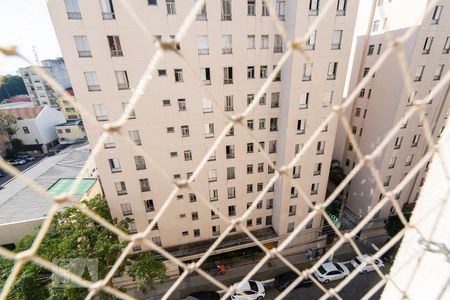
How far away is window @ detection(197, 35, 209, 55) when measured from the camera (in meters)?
4.41

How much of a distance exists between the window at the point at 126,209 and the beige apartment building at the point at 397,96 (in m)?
6.74

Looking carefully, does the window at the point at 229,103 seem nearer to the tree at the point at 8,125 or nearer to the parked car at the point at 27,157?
the parked car at the point at 27,157

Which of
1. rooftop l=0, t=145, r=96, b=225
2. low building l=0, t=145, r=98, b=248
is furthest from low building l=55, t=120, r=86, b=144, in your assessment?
low building l=0, t=145, r=98, b=248

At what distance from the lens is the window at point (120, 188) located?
5.02m

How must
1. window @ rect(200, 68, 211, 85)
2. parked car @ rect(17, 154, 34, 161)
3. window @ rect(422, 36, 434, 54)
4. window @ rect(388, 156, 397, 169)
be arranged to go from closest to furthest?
window @ rect(200, 68, 211, 85), window @ rect(422, 36, 434, 54), window @ rect(388, 156, 397, 169), parked car @ rect(17, 154, 34, 161)

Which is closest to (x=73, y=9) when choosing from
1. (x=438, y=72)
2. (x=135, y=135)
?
(x=135, y=135)

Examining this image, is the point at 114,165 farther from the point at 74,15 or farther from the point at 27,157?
the point at 27,157

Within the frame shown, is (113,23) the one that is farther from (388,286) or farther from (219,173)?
(388,286)

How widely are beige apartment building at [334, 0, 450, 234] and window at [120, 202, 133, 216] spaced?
22.1 ft

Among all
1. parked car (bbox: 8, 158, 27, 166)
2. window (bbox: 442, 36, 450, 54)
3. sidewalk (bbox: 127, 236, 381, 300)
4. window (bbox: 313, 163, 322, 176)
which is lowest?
sidewalk (bbox: 127, 236, 381, 300)

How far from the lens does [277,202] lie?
6.14 metres

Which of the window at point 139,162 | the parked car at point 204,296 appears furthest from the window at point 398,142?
the window at point 139,162

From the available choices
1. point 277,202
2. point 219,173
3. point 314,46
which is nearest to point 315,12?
point 314,46

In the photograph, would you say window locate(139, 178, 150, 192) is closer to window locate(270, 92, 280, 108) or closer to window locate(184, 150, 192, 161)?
window locate(184, 150, 192, 161)
